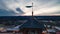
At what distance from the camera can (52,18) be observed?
787 inches

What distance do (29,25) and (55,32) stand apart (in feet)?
29.6

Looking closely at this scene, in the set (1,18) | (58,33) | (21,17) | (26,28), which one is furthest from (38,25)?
(1,18)

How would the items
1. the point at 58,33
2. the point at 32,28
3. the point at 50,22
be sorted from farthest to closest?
the point at 50,22
the point at 58,33
the point at 32,28

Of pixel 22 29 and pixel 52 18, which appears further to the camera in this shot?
pixel 52 18

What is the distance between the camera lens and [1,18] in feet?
72.7

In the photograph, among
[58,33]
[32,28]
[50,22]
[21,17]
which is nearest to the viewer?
[32,28]

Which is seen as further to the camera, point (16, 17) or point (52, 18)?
point (16, 17)

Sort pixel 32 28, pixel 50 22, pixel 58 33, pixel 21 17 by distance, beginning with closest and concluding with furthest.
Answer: pixel 32 28 < pixel 58 33 < pixel 50 22 < pixel 21 17

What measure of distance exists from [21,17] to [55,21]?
5940 mm

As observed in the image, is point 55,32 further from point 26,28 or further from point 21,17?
point 26,28

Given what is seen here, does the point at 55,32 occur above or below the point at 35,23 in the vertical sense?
below

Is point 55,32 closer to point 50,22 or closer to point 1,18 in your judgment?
point 50,22

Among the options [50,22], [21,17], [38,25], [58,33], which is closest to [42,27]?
[38,25]

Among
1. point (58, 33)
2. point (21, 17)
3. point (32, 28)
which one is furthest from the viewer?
point (21, 17)
